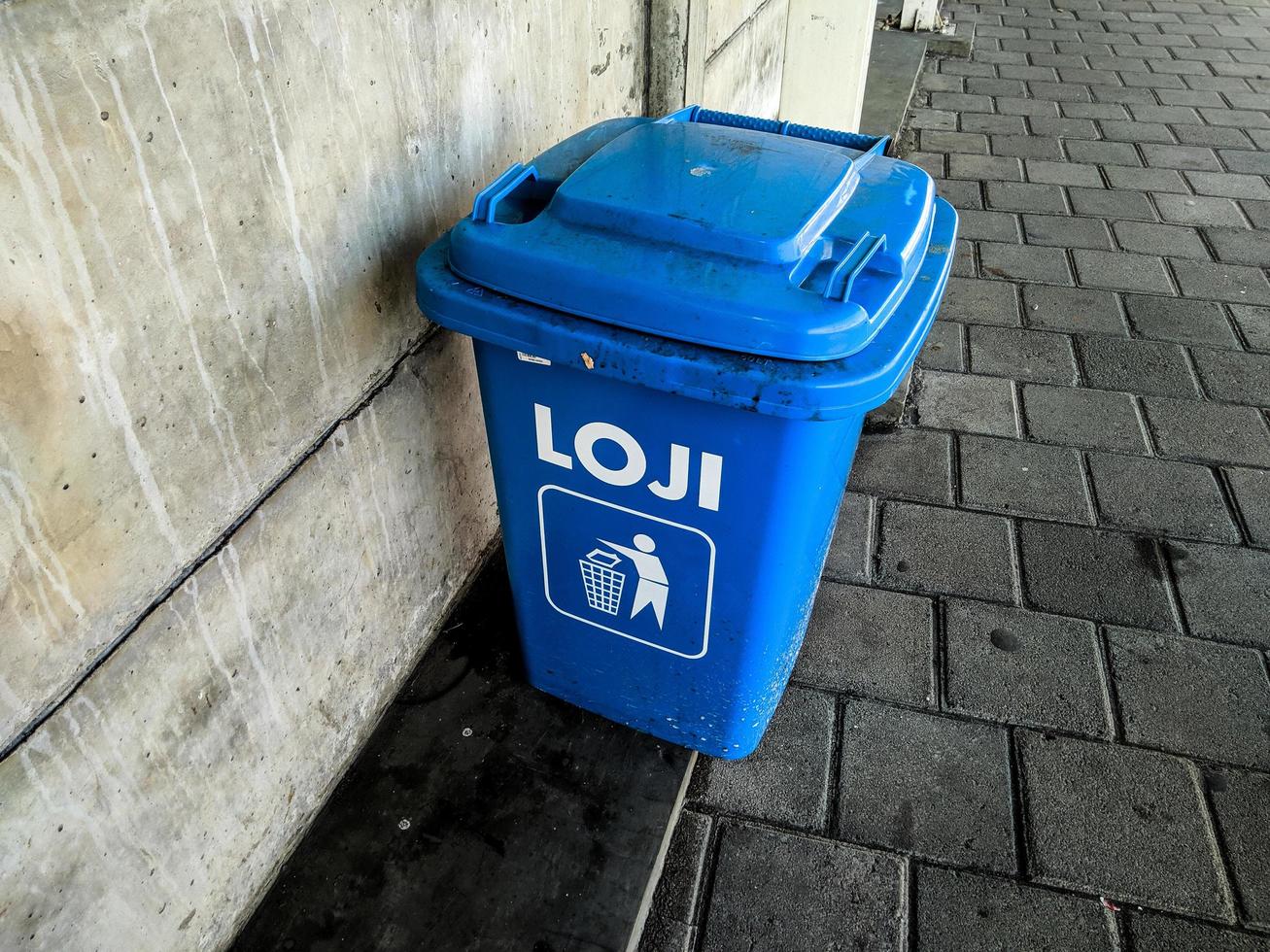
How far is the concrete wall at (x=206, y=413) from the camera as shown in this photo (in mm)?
1061

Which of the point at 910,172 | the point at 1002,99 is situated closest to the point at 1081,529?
the point at 910,172

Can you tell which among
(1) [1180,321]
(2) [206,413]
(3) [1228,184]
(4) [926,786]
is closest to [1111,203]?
(3) [1228,184]

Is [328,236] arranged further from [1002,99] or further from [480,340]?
[1002,99]

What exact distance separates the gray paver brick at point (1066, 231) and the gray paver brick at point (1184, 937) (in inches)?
130

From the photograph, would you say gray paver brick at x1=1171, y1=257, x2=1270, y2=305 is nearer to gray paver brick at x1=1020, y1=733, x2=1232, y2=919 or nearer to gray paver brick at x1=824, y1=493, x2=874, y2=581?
gray paver brick at x1=824, y1=493, x2=874, y2=581

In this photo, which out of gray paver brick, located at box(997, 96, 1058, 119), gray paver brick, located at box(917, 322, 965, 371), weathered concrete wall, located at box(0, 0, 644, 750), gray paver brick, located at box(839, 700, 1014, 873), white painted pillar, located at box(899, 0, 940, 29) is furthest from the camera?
white painted pillar, located at box(899, 0, 940, 29)

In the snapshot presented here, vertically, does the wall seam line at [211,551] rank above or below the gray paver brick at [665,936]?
above

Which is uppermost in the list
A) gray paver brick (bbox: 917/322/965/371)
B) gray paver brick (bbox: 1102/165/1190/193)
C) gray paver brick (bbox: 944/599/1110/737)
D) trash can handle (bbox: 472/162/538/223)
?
trash can handle (bbox: 472/162/538/223)

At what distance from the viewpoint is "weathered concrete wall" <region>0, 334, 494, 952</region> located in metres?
1.21

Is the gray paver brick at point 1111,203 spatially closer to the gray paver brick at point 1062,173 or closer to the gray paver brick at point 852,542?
the gray paver brick at point 1062,173

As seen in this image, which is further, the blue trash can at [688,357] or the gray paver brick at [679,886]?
the gray paver brick at [679,886]

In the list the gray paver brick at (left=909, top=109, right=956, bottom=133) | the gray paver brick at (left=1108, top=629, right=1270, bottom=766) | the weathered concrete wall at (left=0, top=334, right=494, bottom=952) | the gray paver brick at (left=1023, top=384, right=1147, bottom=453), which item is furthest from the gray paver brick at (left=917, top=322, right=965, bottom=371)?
the gray paver brick at (left=909, top=109, right=956, bottom=133)

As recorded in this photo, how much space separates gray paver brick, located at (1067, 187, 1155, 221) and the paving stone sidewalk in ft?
0.23

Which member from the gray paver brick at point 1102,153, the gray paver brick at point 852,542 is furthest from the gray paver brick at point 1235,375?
the gray paver brick at point 1102,153
